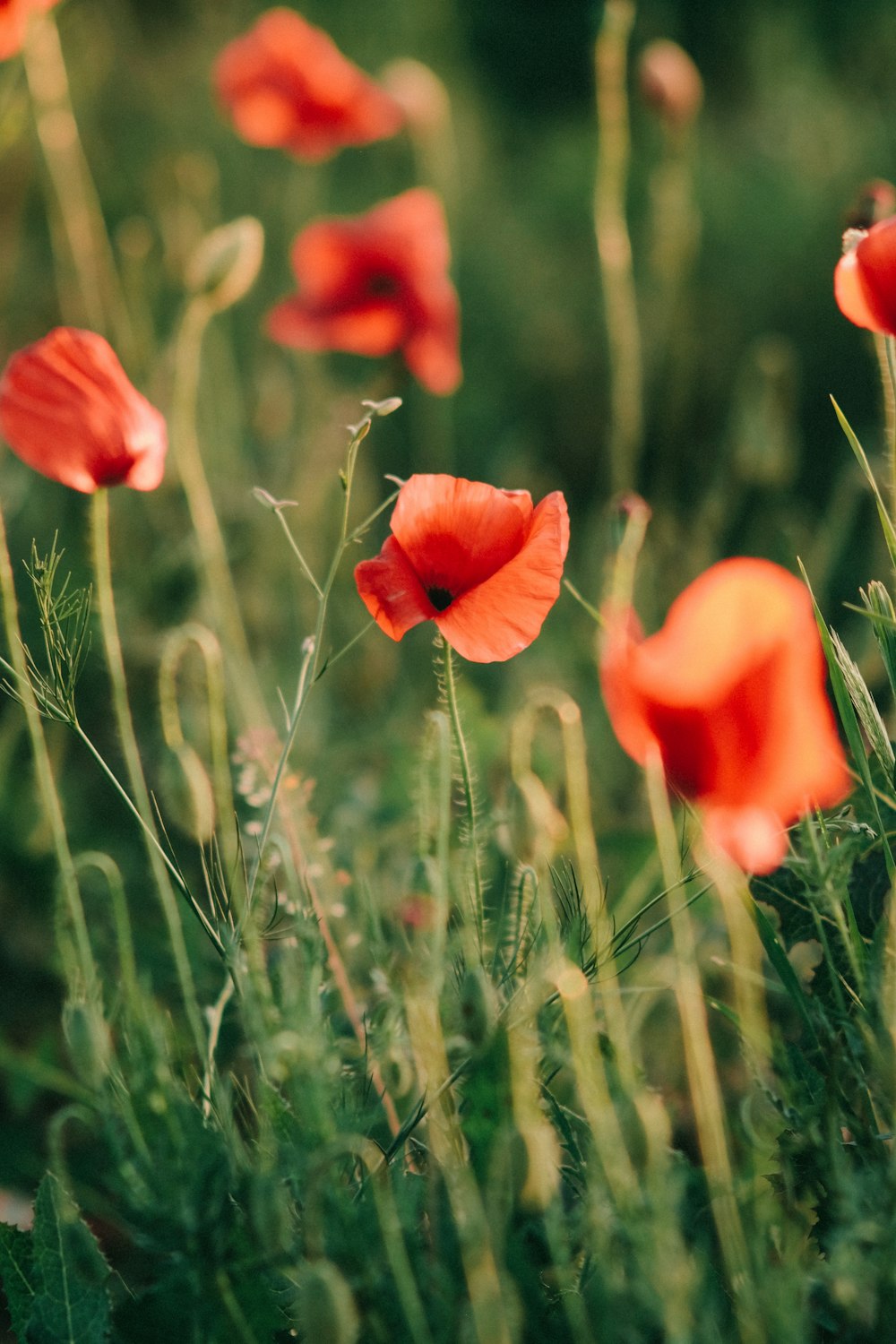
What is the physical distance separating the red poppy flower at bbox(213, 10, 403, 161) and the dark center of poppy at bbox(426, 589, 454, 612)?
793 millimetres

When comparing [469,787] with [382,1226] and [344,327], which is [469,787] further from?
[344,327]

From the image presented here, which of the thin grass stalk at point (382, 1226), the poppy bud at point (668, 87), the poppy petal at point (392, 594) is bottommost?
the thin grass stalk at point (382, 1226)

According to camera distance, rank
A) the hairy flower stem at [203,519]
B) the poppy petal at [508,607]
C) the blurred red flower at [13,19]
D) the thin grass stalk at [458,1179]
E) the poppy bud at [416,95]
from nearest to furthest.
→ the thin grass stalk at [458,1179] → the poppy petal at [508,607] → the blurred red flower at [13,19] → the hairy flower stem at [203,519] → the poppy bud at [416,95]

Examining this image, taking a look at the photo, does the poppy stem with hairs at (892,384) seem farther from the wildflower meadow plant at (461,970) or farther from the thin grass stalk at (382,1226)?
the thin grass stalk at (382,1226)

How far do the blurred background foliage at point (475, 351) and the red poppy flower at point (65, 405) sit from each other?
16 centimetres

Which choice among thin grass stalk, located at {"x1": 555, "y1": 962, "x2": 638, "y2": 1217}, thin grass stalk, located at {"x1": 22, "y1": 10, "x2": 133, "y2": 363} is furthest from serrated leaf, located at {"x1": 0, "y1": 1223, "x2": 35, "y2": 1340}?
thin grass stalk, located at {"x1": 22, "y1": 10, "x2": 133, "y2": 363}

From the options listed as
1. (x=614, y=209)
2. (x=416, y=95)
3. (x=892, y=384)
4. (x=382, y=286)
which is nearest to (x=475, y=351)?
(x=416, y=95)

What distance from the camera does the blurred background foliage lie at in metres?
0.96

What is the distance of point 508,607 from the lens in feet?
1.47

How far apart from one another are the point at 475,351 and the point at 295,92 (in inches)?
35.2

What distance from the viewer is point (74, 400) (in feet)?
1.60

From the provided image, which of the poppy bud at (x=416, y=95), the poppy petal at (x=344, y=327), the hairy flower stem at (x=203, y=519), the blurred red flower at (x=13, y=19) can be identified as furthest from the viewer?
the poppy bud at (x=416, y=95)

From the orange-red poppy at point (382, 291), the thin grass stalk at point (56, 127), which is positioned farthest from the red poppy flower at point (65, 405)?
the orange-red poppy at point (382, 291)

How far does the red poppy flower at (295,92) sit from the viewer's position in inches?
42.8
